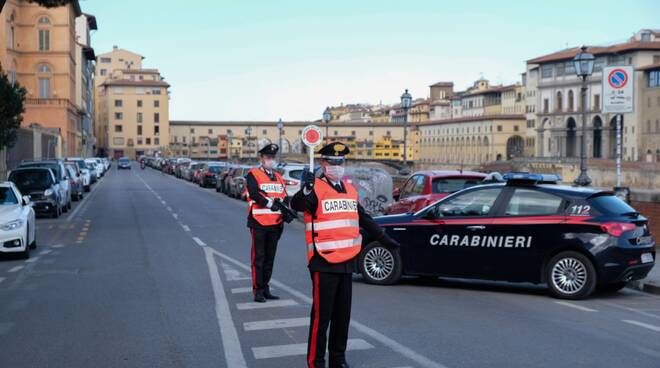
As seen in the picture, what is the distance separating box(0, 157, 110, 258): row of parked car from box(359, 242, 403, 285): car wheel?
23.5 ft

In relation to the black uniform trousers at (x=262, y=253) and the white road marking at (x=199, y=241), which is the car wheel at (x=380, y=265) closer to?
the black uniform trousers at (x=262, y=253)

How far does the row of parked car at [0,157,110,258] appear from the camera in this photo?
1612 centimetres

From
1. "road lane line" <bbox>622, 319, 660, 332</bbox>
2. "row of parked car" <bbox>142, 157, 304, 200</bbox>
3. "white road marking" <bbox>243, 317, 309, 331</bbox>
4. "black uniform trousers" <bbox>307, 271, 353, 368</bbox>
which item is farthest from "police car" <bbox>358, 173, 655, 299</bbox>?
"row of parked car" <bbox>142, 157, 304, 200</bbox>

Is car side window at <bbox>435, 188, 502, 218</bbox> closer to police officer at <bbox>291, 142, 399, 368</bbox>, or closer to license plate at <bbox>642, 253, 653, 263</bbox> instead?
license plate at <bbox>642, 253, 653, 263</bbox>

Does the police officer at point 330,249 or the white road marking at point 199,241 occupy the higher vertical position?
the police officer at point 330,249

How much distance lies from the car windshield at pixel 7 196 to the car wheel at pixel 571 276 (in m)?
11.2

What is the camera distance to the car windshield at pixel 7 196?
1755cm

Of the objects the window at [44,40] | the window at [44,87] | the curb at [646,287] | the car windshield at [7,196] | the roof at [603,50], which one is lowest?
the curb at [646,287]

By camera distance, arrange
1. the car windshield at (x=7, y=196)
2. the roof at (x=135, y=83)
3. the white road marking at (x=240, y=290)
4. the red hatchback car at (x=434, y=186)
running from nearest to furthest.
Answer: the white road marking at (x=240, y=290)
the car windshield at (x=7, y=196)
the red hatchback car at (x=434, y=186)
the roof at (x=135, y=83)

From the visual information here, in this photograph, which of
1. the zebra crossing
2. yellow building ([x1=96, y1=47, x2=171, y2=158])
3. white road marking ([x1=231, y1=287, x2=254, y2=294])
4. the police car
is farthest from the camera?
yellow building ([x1=96, y1=47, x2=171, y2=158])

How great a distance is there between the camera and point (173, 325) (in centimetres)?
934

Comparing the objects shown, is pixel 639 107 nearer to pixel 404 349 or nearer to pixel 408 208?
pixel 408 208

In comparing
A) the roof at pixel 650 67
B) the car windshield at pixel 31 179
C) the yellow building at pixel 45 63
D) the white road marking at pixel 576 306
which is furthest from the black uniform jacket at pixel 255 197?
the roof at pixel 650 67

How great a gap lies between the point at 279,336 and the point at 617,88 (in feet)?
37.2
